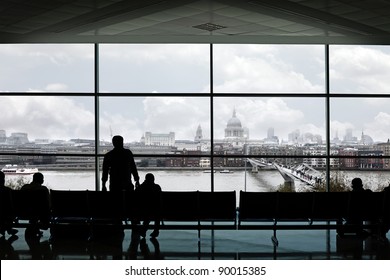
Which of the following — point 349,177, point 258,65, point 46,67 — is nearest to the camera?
point 349,177

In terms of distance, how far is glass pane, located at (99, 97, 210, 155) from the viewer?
41.0ft

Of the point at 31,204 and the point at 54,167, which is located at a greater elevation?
the point at 54,167

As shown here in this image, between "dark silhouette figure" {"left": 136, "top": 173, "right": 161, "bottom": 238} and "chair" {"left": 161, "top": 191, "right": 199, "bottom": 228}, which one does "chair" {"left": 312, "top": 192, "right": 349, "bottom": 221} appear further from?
"dark silhouette figure" {"left": 136, "top": 173, "right": 161, "bottom": 238}

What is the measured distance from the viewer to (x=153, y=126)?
2170cm

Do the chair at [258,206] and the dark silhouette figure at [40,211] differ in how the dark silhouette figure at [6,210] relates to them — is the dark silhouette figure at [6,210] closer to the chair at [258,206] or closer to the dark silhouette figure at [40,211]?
the dark silhouette figure at [40,211]

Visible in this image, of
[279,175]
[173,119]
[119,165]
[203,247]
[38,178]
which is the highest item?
[173,119]

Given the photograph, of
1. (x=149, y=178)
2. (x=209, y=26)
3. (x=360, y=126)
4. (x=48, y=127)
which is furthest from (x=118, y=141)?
(x=360, y=126)

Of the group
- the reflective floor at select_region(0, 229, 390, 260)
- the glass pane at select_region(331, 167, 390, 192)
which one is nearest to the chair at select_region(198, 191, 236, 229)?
the reflective floor at select_region(0, 229, 390, 260)

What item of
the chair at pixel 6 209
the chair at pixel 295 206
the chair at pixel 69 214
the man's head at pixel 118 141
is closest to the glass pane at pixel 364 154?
the chair at pixel 295 206

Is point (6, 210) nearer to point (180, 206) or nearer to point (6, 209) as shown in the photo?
point (6, 209)

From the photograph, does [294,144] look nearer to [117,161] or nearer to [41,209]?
[117,161]

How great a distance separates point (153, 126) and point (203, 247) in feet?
49.8

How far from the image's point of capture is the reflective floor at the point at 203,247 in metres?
6.11
